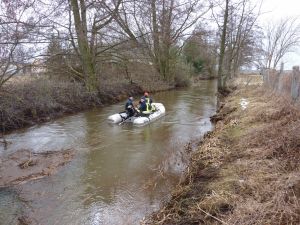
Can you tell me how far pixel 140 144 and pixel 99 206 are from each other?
4.37 meters

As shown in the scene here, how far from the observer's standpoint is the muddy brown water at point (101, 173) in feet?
18.5

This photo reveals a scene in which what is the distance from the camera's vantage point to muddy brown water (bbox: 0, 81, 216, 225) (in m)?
5.65

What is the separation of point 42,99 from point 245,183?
38.2ft

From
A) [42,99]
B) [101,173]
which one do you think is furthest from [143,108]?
[101,173]

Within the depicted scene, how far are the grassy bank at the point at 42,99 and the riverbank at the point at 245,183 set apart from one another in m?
8.43

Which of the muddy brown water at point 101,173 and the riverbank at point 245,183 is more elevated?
the riverbank at point 245,183

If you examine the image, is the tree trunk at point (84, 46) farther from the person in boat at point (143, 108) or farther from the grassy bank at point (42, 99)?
the person in boat at point (143, 108)

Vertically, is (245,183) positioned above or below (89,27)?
below

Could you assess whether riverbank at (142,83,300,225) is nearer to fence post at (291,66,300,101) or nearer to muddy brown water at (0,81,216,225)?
muddy brown water at (0,81,216,225)

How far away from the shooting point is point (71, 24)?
632 inches

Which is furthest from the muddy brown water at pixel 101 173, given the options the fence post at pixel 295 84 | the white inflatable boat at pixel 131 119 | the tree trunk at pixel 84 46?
the tree trunk at pixel 84 46

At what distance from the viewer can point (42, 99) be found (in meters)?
14.1

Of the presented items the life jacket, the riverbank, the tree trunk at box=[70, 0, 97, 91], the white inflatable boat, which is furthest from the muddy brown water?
the tree trunk at box=[70, 0, 97, 91]

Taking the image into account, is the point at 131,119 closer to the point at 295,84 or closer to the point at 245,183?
the point at 295,84
